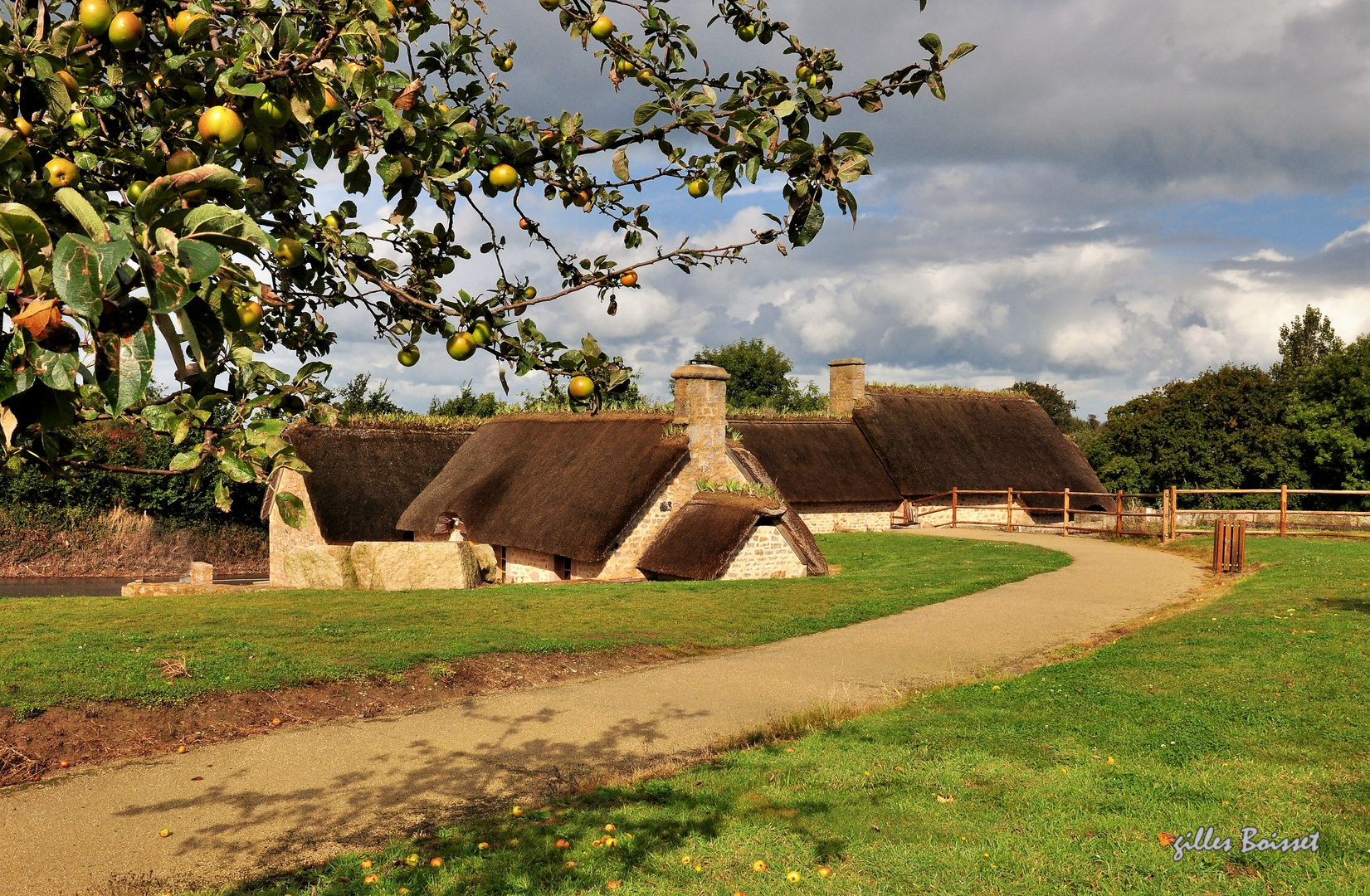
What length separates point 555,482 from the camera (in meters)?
23.0

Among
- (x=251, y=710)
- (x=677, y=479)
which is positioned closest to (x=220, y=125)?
(x=251, y=710)

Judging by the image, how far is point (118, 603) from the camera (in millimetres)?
15359

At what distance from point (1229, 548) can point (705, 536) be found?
10934 millimetres

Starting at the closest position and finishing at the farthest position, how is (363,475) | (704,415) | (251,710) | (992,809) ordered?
(992,809) < (251,710) < (704,415) < (363,475)

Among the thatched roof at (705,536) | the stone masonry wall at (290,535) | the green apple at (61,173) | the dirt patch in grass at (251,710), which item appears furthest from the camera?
the stone masonry wall at (290,535)

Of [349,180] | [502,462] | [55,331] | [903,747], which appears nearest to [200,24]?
[349,180]

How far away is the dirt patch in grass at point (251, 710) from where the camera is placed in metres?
7.85

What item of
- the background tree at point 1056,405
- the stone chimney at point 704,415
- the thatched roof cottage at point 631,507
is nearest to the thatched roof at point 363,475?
the thatched roof cottage at point 631,507

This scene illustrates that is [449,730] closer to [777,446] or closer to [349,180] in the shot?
[349,180]

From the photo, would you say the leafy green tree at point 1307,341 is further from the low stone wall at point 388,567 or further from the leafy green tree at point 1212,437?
the low stone wall at point 388,567

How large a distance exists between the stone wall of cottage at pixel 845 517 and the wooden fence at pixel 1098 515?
2.45 ft

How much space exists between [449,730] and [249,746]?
1687mm

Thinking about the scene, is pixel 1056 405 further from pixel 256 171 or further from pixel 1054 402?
pixel 256 171

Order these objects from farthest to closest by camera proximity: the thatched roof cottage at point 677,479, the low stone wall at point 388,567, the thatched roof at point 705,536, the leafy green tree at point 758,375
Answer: the leafy green tree at point 758,375
the thatched roof cottage at point 677,479
the thatched roof at point 705,536
the low stone wall at point 388,567
